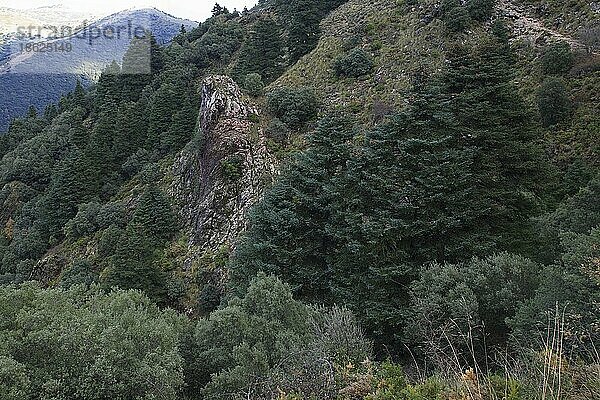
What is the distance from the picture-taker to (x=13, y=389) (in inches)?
263

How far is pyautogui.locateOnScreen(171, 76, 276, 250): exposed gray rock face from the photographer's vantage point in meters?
22.4

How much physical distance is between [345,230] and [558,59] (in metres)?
16.3

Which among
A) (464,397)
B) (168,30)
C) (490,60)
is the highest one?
(168,30)

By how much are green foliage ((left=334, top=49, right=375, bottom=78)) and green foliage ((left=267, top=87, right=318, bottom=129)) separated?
3.47m

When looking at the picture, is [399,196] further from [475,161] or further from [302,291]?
[302,291]

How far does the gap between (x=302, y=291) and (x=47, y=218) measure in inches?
1049

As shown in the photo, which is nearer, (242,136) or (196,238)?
(196,238)

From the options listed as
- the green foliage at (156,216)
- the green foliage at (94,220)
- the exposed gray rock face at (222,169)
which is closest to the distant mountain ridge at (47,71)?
the green foliage at (94,220)

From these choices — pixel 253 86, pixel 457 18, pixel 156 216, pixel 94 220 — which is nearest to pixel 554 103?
pixel 457 18

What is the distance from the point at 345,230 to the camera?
13938mm

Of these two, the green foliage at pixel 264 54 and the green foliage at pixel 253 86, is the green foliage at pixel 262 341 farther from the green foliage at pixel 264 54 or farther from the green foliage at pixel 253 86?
the green foliage at pixel 264 54

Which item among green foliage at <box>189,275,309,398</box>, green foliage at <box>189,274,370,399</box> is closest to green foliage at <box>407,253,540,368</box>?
green foliage at <box>189,274,370,399</box>

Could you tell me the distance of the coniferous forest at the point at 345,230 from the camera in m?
7.19

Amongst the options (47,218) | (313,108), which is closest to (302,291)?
(313,108)
